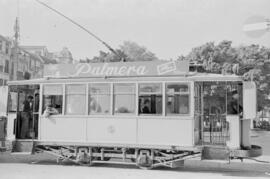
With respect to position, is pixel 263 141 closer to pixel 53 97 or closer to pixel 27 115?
pixel 53 97

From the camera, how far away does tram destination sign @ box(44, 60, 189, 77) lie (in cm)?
1139

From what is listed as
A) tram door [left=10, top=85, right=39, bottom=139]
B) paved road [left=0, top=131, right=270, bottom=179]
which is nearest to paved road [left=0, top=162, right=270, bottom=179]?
paved road [left=0, top=131, right=270, bottom=179]

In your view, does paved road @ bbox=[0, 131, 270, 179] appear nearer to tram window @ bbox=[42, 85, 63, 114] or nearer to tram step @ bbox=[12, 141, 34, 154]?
tram step @ bbox=[12, 141, 34, 154]

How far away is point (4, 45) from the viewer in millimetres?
48938

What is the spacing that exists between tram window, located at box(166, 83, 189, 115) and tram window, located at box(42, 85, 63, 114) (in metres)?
3.55

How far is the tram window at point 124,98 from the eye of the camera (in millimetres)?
11477

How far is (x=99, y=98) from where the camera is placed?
1182 centimetres

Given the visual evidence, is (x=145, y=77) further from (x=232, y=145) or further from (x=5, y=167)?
(x=5, y=167)

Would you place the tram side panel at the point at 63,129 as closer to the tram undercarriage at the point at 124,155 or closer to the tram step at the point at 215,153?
the tram undercarriage at the point at 124,155

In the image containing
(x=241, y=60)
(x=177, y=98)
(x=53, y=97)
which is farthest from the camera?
(x=241, y=60)

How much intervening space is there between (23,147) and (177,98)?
5280mm

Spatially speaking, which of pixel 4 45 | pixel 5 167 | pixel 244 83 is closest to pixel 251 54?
pixel 244 83

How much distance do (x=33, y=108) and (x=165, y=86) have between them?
15.6 feet

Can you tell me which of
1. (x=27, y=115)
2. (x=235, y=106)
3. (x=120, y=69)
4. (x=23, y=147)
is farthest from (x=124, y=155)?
(x=27, y=115)
